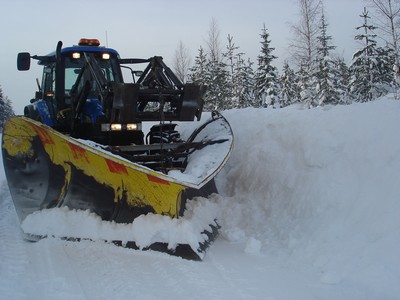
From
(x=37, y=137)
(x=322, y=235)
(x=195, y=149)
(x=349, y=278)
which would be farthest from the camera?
(x=195, y=149)

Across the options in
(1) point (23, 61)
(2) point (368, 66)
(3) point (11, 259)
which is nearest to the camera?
(3) point (11, 259)

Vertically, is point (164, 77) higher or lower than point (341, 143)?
higher

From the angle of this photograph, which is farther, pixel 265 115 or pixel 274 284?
pixel 265 115

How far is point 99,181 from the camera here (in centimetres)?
486

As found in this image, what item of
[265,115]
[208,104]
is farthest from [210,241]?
[208,104]

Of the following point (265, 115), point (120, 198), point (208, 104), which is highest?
point (208, 104)

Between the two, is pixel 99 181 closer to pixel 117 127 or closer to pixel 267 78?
pixel 117 127

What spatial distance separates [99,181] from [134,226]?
687mm

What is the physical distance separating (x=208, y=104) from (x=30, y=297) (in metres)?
35.9

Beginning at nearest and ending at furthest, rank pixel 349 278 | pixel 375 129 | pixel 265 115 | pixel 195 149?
pixel 349 278 < pixel 375 129 < pixel 195 149 < pixel 265 115

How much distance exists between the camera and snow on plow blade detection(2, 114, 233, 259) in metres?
4.49

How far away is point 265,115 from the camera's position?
7.23m

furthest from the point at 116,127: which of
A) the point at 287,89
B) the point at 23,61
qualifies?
the point at 287,89

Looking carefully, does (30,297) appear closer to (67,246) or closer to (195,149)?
(67,246)
